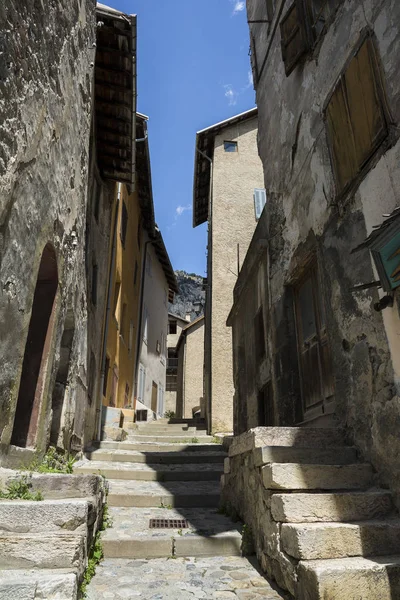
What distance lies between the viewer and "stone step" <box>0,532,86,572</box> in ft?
7.85

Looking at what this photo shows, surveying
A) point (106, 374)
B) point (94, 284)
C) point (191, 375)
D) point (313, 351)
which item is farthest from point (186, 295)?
point (313, 351)

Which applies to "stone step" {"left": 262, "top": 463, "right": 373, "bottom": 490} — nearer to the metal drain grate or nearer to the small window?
the metal drain grate

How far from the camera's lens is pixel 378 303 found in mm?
3734

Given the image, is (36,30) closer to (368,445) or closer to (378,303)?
(378,303)

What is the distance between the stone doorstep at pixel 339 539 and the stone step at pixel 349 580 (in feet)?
0.35

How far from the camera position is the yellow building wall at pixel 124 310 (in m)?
12.0

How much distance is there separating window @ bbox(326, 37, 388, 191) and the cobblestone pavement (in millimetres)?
3640

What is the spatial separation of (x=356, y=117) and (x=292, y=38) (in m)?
2.85

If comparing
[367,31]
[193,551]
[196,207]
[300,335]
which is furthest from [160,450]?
[196,207]

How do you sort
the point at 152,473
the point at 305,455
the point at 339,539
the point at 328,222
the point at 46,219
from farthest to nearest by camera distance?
the point at 152,473 < the point at 328,222 < the point at 46,219 < the point at 305,455 < the point at 339,539

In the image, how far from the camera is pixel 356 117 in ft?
14.6

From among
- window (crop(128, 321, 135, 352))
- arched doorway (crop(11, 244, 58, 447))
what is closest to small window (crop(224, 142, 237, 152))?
window (crop(128, 321, 135, 352))

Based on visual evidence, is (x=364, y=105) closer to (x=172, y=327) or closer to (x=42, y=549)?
(x=42, y=549)

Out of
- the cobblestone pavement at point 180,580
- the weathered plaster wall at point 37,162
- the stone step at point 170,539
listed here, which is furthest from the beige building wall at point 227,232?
the cobblestone pavement at point 180,580
